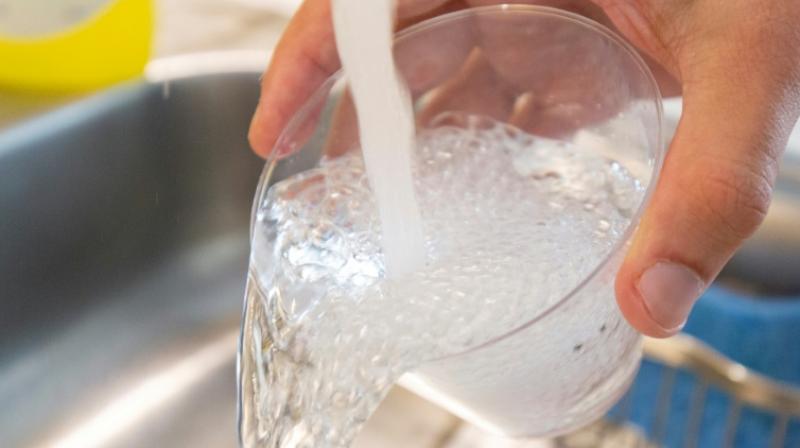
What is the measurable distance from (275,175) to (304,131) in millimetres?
26

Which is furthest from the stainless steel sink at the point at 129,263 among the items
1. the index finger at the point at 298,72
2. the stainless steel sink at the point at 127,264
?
the index finger at the point at 298,72

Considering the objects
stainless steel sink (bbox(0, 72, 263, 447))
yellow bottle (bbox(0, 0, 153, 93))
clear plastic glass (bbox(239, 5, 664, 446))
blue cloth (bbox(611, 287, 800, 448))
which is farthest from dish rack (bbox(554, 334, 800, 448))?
yellow bottle (bbox(0, 0, 153, 93))

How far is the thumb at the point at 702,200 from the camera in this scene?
0.27 meters

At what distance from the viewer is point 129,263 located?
62 cm

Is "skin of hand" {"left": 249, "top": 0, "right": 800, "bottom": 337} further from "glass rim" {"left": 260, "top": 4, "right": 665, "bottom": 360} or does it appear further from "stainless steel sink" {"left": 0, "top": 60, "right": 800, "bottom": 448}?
"stainless steel sink" {"left": 0, "top": 60, "right": 800, "bottom": 448}

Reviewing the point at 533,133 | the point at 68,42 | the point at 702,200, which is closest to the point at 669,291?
the point at 702,200

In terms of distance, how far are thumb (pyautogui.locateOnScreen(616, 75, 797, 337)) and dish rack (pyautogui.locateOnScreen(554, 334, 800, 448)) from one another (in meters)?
0.19

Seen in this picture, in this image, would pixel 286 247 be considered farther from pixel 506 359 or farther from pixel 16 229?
pixel 16 229

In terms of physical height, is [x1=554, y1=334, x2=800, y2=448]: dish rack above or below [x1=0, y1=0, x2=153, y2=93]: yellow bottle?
below

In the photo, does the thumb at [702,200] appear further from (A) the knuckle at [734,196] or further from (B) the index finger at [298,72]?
(B) the index finger at [298,72]

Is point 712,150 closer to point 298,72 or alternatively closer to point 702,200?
point 702,200

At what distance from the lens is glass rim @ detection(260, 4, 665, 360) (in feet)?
0.84

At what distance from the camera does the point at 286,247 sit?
0.35 meters

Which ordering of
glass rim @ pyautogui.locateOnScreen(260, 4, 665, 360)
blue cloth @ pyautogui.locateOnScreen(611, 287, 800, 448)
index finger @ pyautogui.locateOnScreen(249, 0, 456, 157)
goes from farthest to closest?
1. blue cloth @ pyautogui.locateOnScreen(611, 287, 800, 448)
2. index finger @ pyautogui.locateOnScreen(249, 0, 456, 157)
3. glass rim @ pyautogui.locateOnScreen(260, 4, 665, 360)
